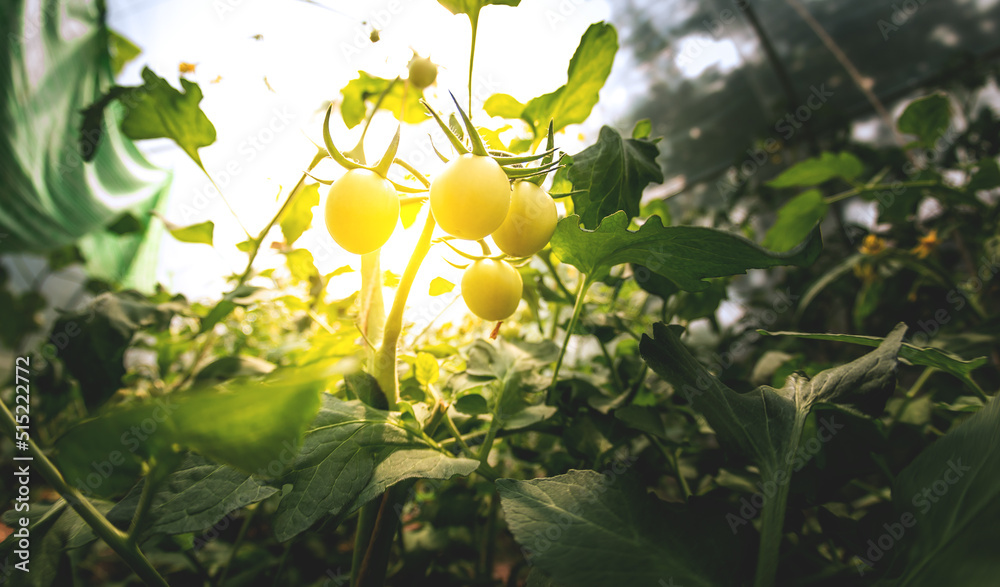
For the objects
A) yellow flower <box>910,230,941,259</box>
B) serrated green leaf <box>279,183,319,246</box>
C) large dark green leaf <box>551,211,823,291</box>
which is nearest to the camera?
large dark green leaf <box>551,211,823,291</box>

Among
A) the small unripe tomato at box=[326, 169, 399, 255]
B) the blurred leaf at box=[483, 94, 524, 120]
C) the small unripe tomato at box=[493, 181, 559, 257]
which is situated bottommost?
the small unripe tomato at box=[493, 181, 559, 257]

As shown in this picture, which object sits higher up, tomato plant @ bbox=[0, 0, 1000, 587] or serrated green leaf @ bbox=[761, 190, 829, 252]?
tomato plant @ bbox=[0, 0, 1000, 587]

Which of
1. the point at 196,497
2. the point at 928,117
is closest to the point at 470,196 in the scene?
the point at 196,497

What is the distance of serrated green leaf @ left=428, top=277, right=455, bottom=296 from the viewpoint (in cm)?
46

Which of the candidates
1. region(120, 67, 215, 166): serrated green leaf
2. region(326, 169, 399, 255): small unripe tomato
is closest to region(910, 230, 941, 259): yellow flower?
region(326, 169, 399, 255): small unripe tomato

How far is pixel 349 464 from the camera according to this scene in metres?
0.28

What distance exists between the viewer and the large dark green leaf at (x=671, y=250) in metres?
0.26

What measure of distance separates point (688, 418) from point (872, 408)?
Result: 0.88 feet

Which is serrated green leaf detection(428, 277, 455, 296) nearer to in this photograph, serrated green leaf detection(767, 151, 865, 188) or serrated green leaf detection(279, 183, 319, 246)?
serrated green leaf detection(279, 183, 319, 246)

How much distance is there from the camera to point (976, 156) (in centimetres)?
97

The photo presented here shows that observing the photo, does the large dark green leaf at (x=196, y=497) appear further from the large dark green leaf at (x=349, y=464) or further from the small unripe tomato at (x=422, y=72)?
the small unripe tomato at (x=422, y=72)

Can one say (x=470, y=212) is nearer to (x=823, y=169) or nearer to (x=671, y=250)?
(x=671, y=250)

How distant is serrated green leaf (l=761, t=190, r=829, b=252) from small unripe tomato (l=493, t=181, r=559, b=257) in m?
0.57

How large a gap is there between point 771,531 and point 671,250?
175mm
